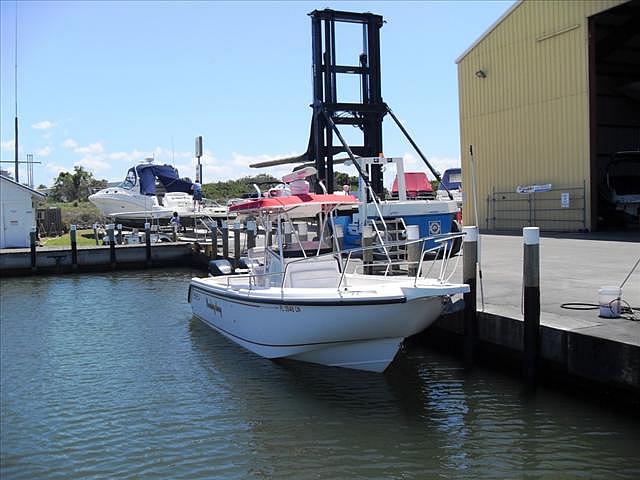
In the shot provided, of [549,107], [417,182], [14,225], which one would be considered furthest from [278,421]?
[417,182]

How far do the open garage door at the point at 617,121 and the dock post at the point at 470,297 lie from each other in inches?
618

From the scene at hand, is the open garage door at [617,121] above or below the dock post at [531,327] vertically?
above

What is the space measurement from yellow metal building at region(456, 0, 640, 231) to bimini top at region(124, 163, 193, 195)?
Result: 20425mm

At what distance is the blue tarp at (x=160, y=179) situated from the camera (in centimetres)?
4028

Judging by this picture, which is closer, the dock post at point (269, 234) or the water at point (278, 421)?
the water at point (278, 421)

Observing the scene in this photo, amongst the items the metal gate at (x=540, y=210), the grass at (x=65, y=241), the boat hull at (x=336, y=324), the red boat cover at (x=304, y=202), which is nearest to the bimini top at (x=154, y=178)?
the grass at (x=65, y=241)

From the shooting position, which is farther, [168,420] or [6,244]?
[6,244]

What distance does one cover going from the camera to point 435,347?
10773mm

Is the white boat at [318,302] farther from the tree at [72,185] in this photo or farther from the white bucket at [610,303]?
the tree at [72,185]

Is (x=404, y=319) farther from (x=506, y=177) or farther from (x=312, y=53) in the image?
(x=506, y=177)

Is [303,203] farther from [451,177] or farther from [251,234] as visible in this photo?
[451,177]

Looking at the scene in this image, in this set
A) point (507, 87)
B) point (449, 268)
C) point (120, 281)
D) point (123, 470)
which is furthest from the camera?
point (507, 87)

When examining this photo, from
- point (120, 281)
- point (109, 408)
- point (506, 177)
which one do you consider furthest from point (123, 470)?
point (506, 177)

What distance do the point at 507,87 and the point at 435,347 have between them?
18.6m
